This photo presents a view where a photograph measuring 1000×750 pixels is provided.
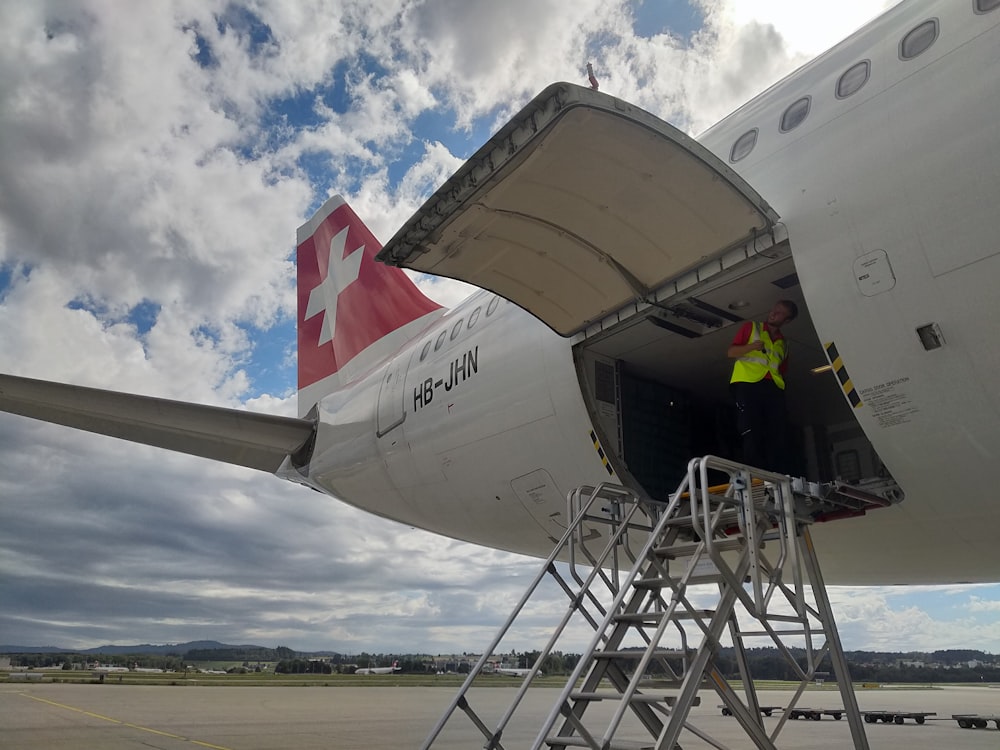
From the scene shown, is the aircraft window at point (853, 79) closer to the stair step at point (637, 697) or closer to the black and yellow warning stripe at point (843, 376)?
the black and yellow warning stripe at point (843, 376)

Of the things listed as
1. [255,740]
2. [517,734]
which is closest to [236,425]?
Answer: [255,740]

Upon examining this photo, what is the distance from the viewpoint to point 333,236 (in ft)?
42.3

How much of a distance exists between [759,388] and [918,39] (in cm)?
242

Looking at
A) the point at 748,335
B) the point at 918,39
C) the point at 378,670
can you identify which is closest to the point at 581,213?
the point at 748,335

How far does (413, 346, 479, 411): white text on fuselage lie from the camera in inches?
294

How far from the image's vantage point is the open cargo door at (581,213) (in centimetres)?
432

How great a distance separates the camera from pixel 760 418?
18.2 feet

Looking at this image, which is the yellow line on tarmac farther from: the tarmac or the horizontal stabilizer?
the horizontal stabilizer

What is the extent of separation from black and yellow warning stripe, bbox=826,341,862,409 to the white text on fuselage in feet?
11.8

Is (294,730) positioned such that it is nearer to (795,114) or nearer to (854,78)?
(795,114)

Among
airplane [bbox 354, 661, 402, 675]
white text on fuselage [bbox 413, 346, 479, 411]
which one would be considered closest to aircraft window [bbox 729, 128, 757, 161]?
white text on fuselage [bbox 413, 346, 479, 411]

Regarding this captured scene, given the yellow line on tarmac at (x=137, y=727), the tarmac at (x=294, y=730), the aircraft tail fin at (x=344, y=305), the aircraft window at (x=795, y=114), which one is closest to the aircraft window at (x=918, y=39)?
the aircraft window at (x=795, y=114)

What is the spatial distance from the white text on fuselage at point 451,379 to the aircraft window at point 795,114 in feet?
11.5

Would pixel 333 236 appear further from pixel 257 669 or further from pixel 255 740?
pixel 257 669
